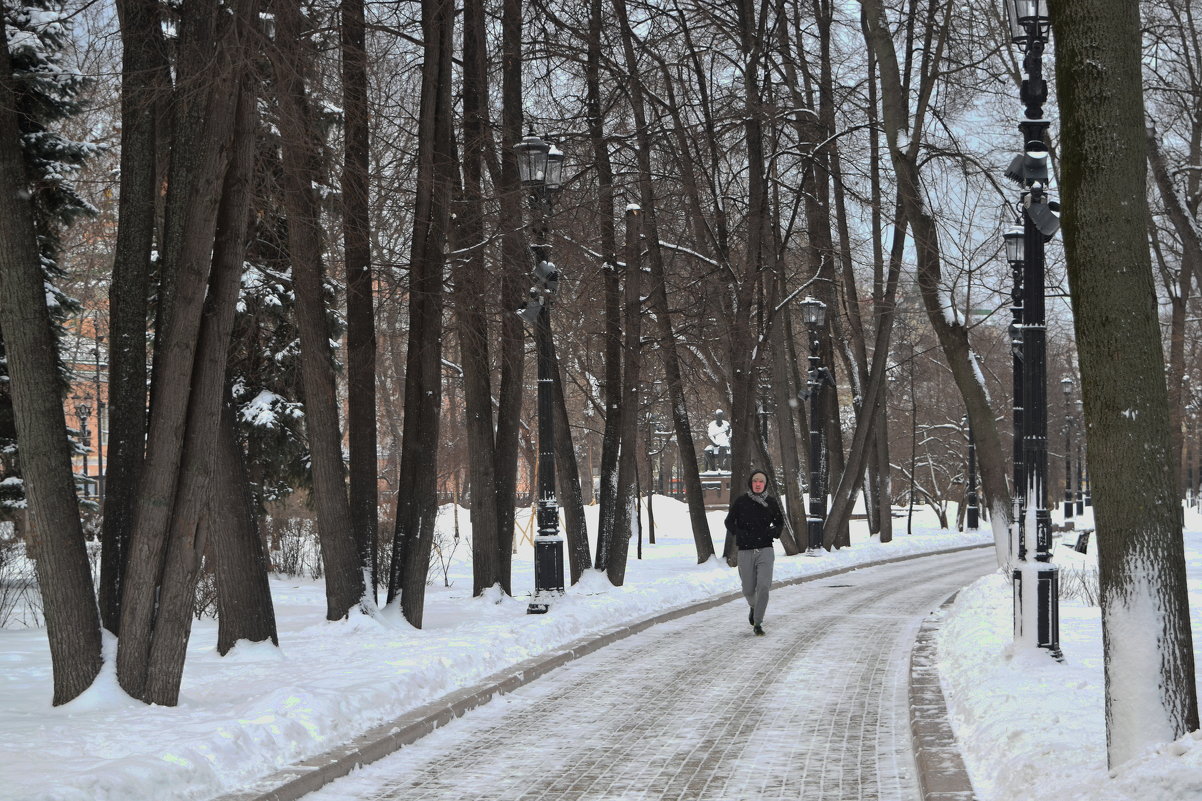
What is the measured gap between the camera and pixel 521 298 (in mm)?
17297

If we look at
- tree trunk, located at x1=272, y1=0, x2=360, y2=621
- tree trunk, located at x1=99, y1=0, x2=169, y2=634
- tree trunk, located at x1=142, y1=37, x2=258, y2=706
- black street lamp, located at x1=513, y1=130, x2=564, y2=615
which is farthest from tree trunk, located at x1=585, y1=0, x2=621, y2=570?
tree trunk, located at x1=142, y1=37, x2=258, y2=706

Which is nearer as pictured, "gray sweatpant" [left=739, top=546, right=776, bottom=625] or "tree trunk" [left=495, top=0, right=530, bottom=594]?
"gray sweatpant" [left=739, top=546, right=776, bottom=625]

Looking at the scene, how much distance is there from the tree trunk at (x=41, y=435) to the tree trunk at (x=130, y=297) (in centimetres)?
110

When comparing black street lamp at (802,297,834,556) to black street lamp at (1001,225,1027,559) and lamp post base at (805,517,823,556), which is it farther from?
black street lamp at (1001,225,1027,559)

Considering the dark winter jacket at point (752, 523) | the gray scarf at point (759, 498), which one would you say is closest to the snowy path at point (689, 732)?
the dark winter jacket at point (752, 523)

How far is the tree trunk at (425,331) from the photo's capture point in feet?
46.5

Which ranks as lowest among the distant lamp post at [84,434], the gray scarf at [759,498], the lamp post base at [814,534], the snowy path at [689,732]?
the snowy path at [689,732]

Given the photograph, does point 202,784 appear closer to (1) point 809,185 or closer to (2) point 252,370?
(2) point 252,370

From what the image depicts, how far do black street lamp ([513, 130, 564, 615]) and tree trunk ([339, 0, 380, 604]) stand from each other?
2130 mm

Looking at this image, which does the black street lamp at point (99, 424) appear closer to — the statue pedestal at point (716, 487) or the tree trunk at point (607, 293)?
the tree trunk at point (607, 293)

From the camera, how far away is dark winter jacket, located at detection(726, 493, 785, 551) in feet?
48.1

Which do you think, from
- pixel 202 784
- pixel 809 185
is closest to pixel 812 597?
pixel 809 185

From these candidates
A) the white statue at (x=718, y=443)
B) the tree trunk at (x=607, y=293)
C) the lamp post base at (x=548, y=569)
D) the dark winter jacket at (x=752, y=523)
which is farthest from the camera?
the white statue at (x=718, y=443)

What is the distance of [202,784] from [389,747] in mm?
1774
